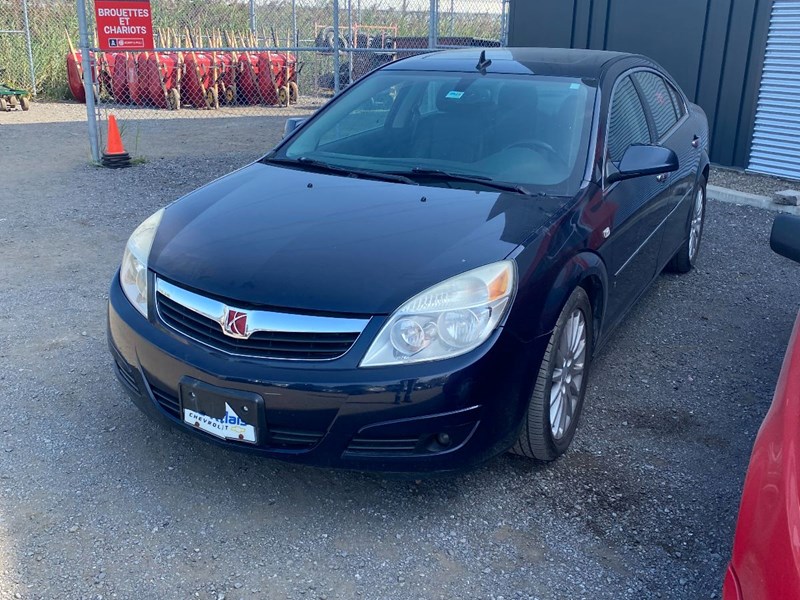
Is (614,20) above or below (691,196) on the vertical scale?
above

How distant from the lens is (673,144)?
15.9ft

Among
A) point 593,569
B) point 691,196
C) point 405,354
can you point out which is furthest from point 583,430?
point 691,196

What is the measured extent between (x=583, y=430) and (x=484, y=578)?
1.17 meters

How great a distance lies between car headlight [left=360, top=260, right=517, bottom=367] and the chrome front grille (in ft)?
0.36

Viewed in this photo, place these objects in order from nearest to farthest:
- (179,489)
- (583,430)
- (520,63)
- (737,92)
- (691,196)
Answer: (179,489) → (583,430) → (520,63) → (691,196) → (737,92)

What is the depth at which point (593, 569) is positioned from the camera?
2.69 meters

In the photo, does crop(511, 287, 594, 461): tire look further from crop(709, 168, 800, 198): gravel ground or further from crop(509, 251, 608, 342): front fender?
crop(709, 168, 800, 198): gravel ground

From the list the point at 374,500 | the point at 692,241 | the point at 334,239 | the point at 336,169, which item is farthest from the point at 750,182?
the point at 374,500

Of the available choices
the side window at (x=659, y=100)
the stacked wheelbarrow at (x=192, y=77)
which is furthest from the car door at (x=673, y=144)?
the stacked wheelbarrow at (x=192, y=77)

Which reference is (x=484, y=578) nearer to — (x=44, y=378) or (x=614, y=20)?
(x=44, y=378)

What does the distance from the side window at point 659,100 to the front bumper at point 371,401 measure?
2.38m

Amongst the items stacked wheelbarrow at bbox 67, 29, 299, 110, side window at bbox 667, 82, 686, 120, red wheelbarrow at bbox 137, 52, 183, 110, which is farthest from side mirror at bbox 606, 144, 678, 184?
red wheelbarrow at bbox 137, 52, 183, 110

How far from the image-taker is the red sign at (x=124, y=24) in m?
8.56

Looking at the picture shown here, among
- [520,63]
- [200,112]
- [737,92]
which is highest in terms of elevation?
[520,63]
